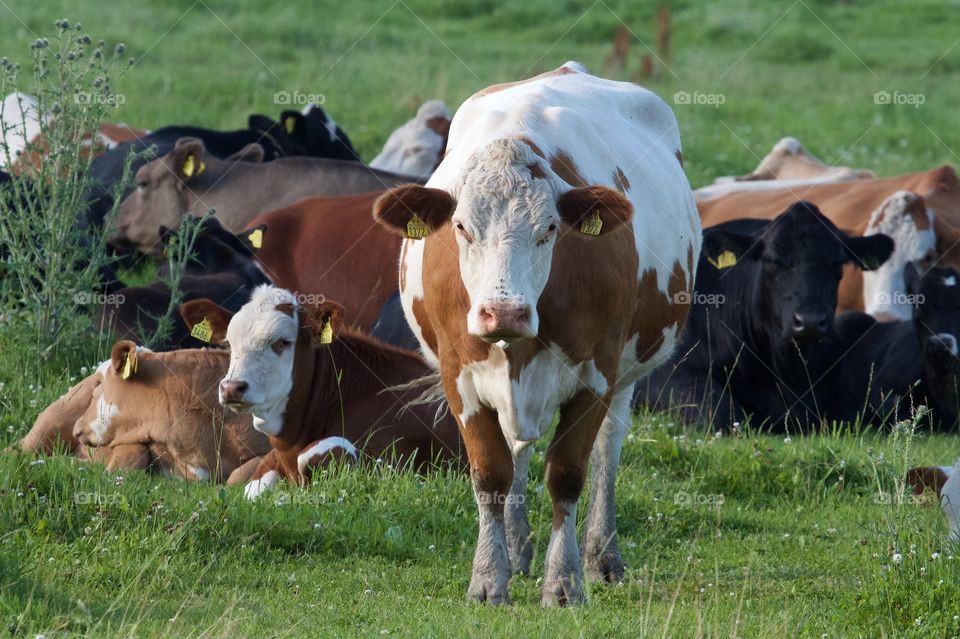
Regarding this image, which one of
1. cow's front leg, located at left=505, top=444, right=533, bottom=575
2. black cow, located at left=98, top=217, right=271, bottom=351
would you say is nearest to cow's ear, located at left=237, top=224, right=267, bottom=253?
black cow, located at left=98, top=217, right=271, bottom=351

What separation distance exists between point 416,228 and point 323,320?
2.57 m

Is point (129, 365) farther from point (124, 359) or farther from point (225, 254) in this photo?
point (225, 254)

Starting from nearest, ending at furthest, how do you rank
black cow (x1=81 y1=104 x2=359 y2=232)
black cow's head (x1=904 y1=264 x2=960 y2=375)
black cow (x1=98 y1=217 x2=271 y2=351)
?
black cow (x1=98 y1=217 x2=271 y2=351)
black cow's head (x1=904 y1=264 x2=960 y2=375)
black cow (x1=81 y1=104 x2=359 y2=232)

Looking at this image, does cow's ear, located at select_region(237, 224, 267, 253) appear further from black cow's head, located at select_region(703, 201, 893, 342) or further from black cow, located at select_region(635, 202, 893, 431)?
black cow's head, located at select_region(703, 201, 893, 342)

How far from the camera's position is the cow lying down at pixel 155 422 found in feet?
28.2

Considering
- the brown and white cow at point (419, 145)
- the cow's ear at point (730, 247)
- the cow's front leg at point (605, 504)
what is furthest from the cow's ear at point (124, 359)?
the brown and white cow at point (419, 145)

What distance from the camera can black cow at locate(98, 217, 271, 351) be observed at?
1027 cm

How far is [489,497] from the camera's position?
6.23 metres

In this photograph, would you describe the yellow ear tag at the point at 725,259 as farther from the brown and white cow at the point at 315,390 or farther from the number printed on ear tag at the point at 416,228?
the number printed on ear tag at the point at 416,228

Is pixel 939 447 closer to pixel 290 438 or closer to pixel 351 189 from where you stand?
pixel 290 438

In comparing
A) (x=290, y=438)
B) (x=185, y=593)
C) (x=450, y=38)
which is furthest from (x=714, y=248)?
(x=450, y=38)

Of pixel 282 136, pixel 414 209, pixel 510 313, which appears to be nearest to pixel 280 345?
pixel 414 209

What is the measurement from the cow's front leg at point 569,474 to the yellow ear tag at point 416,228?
0.92m

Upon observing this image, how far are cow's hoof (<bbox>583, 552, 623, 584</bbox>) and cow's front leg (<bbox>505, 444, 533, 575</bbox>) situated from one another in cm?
28
